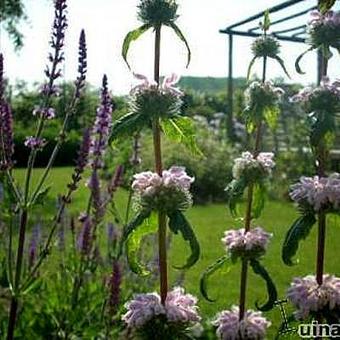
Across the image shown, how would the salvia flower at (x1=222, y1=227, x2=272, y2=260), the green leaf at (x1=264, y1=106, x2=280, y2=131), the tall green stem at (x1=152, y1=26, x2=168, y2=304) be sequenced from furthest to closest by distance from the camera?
the green leaf at (x1=264, y1=106, x2=280, y2=131), the salvia flower at (x1=222, y1=227, x2=272, y2=260), the tall green stem at (x1=152, y1=26, x2=168, y2=304)

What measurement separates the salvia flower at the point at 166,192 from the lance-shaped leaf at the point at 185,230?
0.03m

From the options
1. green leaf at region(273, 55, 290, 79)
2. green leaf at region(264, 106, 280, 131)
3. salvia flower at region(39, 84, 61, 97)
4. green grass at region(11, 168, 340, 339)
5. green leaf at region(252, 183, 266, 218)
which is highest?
green leaf at region(273, 55, 290, 79)

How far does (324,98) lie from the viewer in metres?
2.08

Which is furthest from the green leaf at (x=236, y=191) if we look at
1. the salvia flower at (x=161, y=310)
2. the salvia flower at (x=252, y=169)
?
the salvia flower at (x=161, y=310)

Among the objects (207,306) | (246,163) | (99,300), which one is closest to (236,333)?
(246,163)

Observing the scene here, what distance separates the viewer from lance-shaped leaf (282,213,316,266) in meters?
1.99

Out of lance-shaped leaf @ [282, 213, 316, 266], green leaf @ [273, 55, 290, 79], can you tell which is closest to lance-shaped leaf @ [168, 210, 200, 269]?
lance-shaped leaf @ [282, 213, 316, 266]

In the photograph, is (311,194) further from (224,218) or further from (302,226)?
(224,218)

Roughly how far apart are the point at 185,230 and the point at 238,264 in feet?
8.91

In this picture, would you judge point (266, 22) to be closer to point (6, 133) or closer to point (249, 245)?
point (249, 245)

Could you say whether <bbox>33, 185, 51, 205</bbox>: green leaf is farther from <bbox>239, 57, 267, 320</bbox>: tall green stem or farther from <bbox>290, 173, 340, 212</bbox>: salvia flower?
<bbox>290, 173, 340, 212</bbox>: salvia flower

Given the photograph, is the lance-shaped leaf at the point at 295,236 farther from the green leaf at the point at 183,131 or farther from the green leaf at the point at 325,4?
the green leaf at the point at 325,4

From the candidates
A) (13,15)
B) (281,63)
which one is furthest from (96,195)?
(13,15)

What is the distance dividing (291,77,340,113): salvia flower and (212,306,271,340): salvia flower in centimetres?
67
